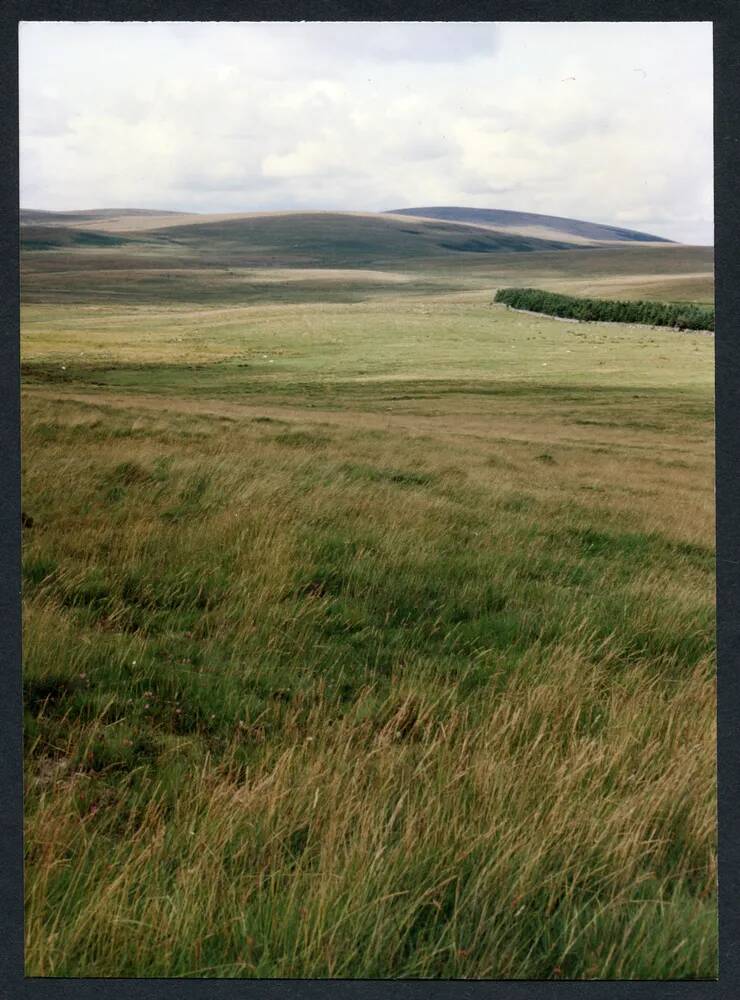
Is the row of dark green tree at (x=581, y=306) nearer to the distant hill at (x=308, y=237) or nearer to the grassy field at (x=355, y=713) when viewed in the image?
the distant hill at (x=308, y=237)

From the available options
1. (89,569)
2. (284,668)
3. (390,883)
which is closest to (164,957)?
(390,883)

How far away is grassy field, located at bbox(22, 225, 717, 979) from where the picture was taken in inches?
118

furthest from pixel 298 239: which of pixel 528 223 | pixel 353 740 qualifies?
pixel 353 740

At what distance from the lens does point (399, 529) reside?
6.42 meters

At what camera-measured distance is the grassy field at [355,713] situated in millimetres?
2990

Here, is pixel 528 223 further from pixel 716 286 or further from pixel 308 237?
pixel 716 286

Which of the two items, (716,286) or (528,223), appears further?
(528,223)

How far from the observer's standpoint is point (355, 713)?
12.8 feet

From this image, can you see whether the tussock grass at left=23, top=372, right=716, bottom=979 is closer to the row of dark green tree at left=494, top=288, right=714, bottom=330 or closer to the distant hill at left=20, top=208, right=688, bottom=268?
the distant hill at left=20, top=208, right=688, bottom=268

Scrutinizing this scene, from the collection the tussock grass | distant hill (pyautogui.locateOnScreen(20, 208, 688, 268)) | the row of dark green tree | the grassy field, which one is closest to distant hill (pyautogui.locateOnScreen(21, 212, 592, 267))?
distant hill (pyautogui.locateOnScreen(20, 208, 688, 268))

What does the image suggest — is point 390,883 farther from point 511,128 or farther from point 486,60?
point 511,128

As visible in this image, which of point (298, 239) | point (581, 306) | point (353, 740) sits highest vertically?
point (298, 239)
